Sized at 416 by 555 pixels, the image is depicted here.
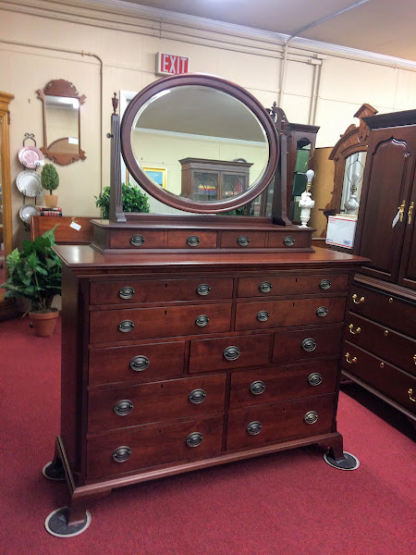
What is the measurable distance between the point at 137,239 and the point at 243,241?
1.66 ft

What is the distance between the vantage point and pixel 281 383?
2066 millimetres

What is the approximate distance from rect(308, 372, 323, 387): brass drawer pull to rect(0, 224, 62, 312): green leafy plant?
95.1 inches

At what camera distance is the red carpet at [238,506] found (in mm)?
1685

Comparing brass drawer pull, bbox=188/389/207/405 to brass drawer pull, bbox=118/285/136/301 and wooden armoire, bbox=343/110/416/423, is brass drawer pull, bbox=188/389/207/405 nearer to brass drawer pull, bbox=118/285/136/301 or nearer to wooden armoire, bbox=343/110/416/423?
brass drawer pull, bbox=118/285/136/301

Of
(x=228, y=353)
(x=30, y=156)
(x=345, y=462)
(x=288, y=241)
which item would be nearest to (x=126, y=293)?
(x=228, y=353)

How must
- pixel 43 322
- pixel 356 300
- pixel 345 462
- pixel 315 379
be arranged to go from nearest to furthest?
1. pixel 315 379
2. pixel 345 462
3. pixel 356 300
4. pixel 43 322

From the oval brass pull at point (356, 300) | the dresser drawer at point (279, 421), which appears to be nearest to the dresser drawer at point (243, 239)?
the dresser drawer at point (279, 421)

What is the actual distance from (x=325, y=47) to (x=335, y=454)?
4.66 metres

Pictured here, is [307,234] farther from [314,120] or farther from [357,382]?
[314,120]

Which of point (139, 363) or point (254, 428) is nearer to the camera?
point (139, 363)

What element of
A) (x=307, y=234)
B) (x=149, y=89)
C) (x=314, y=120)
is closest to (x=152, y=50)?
(x=314, y=120)

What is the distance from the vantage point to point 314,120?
519 cm

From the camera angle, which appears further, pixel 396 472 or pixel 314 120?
pixel 314 120

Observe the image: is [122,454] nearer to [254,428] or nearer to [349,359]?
[254,428]
